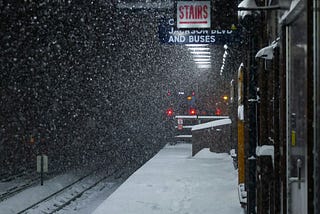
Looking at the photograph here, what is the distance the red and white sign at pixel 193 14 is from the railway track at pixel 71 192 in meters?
6.29

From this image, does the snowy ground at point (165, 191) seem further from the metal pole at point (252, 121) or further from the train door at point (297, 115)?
the train door at point (297, 115)

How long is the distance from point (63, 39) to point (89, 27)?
2149 mm

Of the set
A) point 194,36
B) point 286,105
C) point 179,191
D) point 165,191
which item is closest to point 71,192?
point 165,191

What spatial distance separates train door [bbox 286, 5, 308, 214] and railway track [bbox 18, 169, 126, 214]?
9629mm

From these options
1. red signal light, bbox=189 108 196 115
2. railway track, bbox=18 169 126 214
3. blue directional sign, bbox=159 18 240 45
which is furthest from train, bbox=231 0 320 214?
red signal light, bbox=189 108 196 115

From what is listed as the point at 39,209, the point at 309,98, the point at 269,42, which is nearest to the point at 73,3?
the point at 39,209

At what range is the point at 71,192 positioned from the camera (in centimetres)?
1681

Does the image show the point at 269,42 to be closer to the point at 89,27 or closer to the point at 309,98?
the point at 309,98

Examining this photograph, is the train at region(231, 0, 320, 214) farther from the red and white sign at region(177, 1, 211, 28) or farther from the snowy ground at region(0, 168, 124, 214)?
the snowy ground at region(0, 168, 124, 214)

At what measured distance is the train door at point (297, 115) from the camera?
12.8 ft

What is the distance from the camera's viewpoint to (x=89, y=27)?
3394cm

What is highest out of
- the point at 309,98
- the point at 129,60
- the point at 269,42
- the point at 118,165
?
the point at 129,60

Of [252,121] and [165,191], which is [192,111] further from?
[252,121]

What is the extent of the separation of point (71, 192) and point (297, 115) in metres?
13.3
